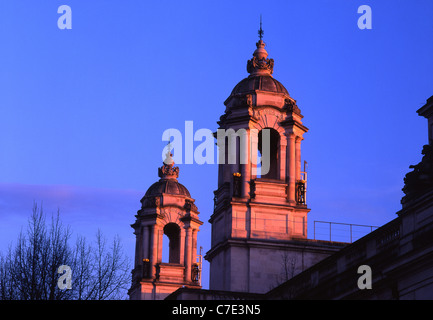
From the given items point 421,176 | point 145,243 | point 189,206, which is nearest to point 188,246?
point 189,206

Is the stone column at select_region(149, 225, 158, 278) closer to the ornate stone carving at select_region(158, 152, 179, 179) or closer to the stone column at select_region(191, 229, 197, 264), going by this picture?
the stone column at select_region(191, 229, 197, 264)

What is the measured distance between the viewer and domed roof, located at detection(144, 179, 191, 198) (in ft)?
294

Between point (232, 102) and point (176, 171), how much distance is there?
27.4 m

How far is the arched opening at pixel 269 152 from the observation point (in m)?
65.6

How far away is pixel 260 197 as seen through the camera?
62.8 metres

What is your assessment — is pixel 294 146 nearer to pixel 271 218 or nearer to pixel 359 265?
pixel 271 218

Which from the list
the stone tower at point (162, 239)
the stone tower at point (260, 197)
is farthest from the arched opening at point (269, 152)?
the stone tower at point (162, 239)

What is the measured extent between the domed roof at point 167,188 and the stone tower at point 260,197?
2371 cm

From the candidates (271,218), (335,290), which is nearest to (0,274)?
(271,218)

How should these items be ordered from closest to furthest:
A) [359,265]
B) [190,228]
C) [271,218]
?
1. [359,265]
2. [271,218]
3. [190,228]

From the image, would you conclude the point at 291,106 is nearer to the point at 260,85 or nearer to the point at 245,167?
the point at 260,85

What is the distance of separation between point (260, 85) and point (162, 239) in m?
25.5

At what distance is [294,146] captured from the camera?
64938 mm

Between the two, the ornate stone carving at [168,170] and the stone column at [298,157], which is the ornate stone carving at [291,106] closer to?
the stone column at [298,157]
